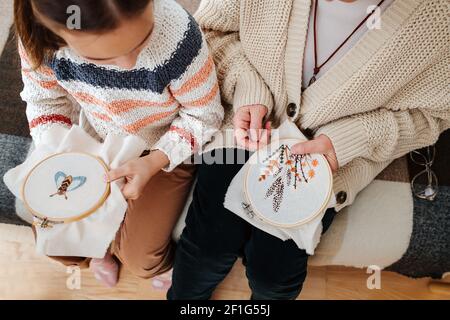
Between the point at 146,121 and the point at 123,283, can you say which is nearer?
the point at 146,121

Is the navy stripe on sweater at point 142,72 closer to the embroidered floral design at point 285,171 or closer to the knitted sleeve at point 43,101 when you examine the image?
the knitted sleeve at point 43,101

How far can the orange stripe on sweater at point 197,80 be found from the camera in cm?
75

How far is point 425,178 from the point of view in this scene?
94cm

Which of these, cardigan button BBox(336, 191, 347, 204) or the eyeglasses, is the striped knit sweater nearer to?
cardigan button BBox(336, 191, 347, 204)

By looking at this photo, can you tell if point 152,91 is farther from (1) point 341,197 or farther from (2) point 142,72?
(1) point 341,197

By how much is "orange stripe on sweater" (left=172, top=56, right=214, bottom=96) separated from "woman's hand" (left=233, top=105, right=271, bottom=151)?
0.43 feet

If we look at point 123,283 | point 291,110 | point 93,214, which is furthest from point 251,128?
point 123,283

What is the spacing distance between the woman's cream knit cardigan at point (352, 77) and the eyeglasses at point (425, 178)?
77 millimetres

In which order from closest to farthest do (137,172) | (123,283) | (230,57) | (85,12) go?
(85,12) < (137,172) < (230,57) < (123,283)

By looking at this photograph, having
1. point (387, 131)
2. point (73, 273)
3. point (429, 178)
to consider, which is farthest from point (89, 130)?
point (429, 178)

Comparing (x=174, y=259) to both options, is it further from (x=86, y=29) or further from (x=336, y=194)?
(x=86, y=29)

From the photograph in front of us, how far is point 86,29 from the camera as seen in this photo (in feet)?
1.78

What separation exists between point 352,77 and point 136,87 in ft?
1.26

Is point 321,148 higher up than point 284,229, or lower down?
higher up
